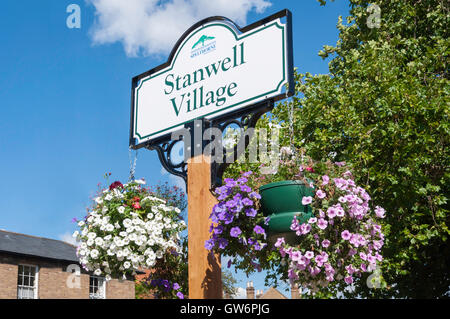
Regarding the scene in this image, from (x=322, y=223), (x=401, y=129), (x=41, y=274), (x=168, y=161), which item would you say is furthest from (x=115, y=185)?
(x=41, y=274)

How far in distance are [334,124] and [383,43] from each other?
2.35 metres

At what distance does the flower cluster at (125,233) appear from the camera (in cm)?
491

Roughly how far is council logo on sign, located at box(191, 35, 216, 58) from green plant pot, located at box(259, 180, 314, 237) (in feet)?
7.01

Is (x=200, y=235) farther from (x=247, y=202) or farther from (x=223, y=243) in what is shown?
(x=247, y=202)

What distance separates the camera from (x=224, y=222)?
4.13 m

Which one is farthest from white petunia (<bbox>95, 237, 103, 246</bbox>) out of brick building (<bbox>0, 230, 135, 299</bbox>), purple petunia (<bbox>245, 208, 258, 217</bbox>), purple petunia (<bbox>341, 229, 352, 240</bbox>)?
brick building (<bbox>0, 230, 135, 299</bbox>)

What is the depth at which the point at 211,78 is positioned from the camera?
532 cm

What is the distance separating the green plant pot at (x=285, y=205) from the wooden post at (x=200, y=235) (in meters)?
0.83

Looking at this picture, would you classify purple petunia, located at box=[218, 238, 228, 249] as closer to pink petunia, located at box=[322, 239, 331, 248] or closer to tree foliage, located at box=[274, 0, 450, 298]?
pink petunia, located at box=[322, 239, 331, 248]

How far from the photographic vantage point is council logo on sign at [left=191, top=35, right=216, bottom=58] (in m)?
5.45

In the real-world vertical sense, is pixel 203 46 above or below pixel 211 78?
above

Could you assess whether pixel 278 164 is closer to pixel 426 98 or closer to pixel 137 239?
pixel 137 239

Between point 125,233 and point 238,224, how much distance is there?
1.43m

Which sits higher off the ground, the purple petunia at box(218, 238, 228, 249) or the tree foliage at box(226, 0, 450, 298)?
the tree foliage at box(226, 0, 450, 298)
